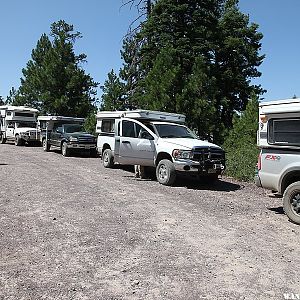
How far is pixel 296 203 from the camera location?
766cm

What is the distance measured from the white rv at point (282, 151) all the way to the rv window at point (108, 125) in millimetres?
9364

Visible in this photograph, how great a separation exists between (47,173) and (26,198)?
4549 millimetres

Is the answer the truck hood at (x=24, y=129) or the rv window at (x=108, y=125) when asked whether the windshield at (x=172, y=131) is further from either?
the truck hood at (x=24, y=129)

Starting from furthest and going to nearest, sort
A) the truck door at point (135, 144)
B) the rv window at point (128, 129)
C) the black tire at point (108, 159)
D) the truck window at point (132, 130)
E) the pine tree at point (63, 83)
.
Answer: the pine tree at point (63, 83) → the black tire at point (108, 159) → the rv window at point (128, 129) → the truck window at point (132, 130) → the truck door at point (135, 144)

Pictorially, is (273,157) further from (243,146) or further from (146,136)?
(243,146)

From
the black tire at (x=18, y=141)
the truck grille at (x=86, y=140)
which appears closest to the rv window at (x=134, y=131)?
the truck grille at (x=86, y=140)

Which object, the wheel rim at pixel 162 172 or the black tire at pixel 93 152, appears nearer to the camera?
the wheel rim at pixel 162 172

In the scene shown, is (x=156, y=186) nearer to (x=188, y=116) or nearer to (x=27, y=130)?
(x=188, y=116)

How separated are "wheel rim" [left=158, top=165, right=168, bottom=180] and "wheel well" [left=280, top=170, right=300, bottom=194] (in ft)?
15.0

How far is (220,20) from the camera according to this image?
3284cm

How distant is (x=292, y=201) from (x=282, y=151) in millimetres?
987

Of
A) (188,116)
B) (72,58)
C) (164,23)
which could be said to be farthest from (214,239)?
(72,58)

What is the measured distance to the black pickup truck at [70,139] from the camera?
70.2ft

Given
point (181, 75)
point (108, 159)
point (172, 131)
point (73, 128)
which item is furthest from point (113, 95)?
point (172, 131)
